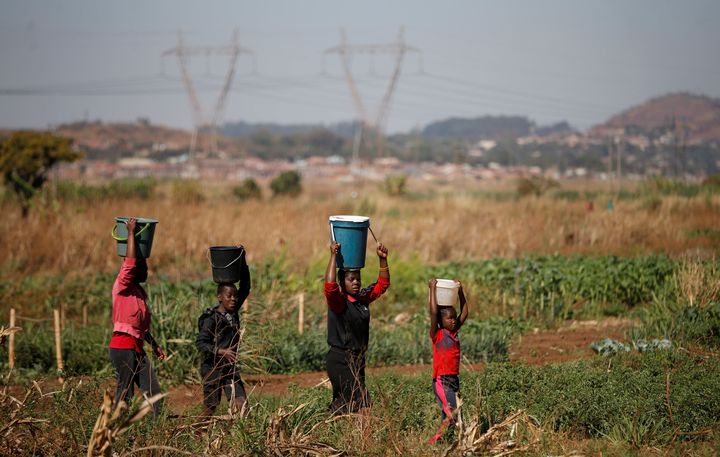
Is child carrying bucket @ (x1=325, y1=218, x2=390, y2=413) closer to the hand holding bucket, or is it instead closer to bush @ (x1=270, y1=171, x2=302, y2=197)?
the hand holding bucket

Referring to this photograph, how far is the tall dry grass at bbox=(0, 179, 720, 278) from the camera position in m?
16.3

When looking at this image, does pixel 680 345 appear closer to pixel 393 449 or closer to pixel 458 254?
pixel 393 449

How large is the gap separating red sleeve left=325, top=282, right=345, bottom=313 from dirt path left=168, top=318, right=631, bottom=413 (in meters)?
1.46

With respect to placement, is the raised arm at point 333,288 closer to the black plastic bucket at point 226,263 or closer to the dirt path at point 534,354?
the black plastic bucket at point 226,263

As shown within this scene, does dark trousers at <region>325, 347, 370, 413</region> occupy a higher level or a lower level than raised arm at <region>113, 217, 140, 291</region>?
lower

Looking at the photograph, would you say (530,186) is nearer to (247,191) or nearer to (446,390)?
(247,191)

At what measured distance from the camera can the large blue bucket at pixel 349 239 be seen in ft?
19.7

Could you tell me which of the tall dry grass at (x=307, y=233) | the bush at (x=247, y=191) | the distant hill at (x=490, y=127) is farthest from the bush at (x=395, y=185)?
the distant hill at (x=490, y=127)

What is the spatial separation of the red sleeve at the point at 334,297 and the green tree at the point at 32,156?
22412 mm

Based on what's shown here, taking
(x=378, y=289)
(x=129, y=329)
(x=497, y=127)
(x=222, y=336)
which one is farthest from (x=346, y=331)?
(x=497, y=127)

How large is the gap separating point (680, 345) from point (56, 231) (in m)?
12.0

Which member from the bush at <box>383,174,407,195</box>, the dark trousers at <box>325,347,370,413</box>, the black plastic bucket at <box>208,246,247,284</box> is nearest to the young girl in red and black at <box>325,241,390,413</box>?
the dark trousers at <box>325,347,370,413</box>

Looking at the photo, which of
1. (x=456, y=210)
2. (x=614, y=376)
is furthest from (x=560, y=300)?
(x=456, y=210)

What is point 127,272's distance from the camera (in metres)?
6.12
